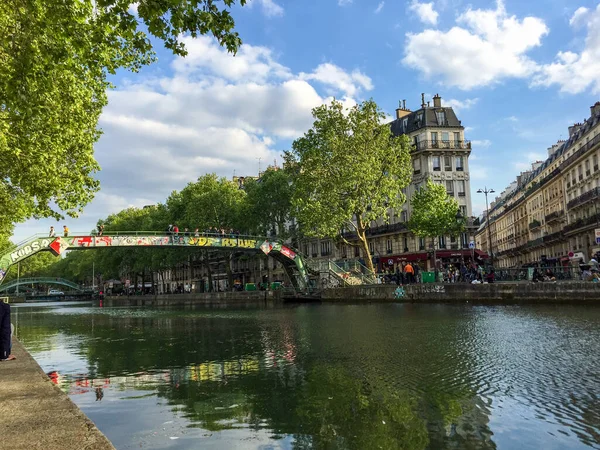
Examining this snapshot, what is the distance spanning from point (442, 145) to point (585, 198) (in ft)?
53.8

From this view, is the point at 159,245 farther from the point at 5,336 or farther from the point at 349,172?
the point at 5,336

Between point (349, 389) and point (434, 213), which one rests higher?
point (434, 213)

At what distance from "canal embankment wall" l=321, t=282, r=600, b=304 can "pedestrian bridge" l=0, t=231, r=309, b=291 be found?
8.65 m

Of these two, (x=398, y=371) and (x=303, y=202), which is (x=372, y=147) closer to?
(x=303, y=202)

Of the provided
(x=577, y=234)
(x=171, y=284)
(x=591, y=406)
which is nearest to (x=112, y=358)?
(x=591, y=406)

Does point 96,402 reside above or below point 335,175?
below

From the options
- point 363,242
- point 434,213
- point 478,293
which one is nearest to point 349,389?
point 478,293

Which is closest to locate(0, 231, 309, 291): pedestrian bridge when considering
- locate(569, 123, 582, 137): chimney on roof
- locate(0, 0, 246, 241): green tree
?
locate(0, 0, 246, 241): green tree

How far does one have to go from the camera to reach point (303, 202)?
44.4m

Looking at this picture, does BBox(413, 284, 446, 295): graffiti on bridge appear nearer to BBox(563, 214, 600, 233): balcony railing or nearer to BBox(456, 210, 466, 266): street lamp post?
BBox(456, 210, 466, 266): street lamp post

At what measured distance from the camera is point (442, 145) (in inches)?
2408

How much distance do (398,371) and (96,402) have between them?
5302 mm

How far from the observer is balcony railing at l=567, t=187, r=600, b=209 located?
167 ft

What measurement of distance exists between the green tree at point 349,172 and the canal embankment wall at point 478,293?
5960 mm
